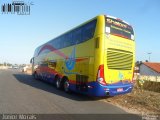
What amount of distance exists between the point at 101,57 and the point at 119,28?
2118 millimetres

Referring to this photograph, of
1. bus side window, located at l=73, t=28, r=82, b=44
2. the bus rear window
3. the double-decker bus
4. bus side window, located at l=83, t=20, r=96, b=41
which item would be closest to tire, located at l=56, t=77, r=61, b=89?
the double-decker bus

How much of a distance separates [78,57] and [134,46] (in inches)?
124

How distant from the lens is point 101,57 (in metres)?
11.7

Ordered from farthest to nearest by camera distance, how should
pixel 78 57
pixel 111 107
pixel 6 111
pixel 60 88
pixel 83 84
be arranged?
pixel 60 88 < pixel 78 57 < pixel 83 84 < pixel 111 107 < pixel 6 111

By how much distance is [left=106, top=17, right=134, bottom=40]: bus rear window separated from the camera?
40.0 feet

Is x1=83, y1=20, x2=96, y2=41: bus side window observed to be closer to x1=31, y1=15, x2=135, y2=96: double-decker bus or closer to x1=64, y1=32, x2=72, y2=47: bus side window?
x1=31, y1=15, x2=135, y2=96: double-decker bus

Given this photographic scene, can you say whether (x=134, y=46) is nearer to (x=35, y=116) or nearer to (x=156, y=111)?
(x=156, y=111)

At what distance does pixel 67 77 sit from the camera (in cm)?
1544

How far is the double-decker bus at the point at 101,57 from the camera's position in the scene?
38.7ft

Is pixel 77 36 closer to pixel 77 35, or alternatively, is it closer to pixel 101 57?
pixel 77 35

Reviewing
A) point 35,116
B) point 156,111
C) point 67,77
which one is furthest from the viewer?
point 67,77

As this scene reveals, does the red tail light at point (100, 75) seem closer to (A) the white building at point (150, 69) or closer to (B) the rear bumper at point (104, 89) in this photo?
(B) the rear bumper at point (104, 89)

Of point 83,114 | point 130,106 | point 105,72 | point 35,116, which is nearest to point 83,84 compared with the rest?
point 105,72

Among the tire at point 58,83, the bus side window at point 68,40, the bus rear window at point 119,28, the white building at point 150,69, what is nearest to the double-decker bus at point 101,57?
the bus rear window at point 119,28
